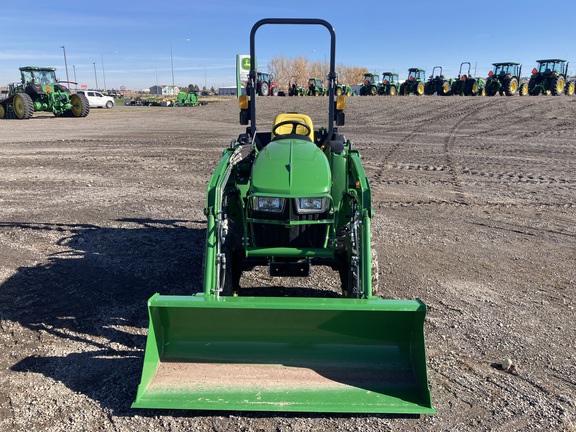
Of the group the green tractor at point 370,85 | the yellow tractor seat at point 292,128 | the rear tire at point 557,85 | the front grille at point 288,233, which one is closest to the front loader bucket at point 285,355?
the front grille at point 288,233

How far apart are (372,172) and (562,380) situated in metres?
7.56

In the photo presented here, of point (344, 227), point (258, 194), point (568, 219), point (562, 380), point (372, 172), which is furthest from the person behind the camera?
point (372, 172)

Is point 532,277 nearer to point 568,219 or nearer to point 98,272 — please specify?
point 568,219

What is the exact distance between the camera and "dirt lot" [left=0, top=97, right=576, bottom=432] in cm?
288

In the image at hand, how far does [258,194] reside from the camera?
367cm

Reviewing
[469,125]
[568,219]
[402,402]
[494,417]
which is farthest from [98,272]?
[469,125]

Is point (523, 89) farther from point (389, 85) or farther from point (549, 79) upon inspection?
point (389, 85)

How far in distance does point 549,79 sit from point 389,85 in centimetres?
1084

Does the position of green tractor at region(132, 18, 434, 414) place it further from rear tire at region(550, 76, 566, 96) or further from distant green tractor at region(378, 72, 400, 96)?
distant green tractor at region(378, 72, 400, 96)

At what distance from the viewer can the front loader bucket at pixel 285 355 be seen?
9.08ft

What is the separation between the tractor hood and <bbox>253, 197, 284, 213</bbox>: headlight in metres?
0.05

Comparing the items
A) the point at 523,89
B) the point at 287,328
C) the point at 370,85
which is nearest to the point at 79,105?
the point at 370,85

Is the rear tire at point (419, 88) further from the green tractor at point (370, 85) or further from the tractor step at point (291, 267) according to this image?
the tractor step at point (291, 267)

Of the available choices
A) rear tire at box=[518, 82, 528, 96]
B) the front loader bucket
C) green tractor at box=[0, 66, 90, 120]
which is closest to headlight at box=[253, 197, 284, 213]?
the front loader bucket
